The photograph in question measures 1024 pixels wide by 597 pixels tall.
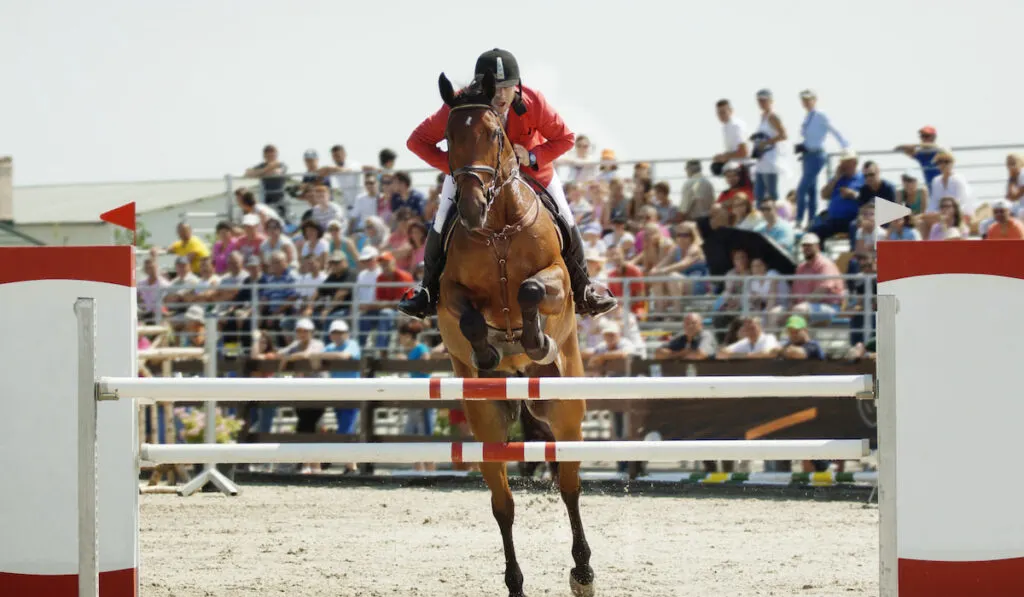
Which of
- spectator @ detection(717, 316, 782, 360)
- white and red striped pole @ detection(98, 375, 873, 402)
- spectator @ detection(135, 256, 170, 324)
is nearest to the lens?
white and red striped pole @ detection(98, 375, 873, 402)

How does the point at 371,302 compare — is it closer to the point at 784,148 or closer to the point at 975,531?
the point at 784,148

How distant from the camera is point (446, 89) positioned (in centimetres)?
623

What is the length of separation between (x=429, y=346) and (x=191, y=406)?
101 inches

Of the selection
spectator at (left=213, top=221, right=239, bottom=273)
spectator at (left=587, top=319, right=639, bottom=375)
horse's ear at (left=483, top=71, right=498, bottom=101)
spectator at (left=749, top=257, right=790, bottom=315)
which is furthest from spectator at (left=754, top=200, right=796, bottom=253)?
horse's ear at (left=483, top=71, right=498, bottom=101)

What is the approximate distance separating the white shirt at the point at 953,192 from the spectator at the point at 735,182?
1949mm

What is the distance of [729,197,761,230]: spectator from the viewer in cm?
1294

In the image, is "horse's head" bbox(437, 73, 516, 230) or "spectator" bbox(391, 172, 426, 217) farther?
"spectator" bbox(391, 172, 426, 217)

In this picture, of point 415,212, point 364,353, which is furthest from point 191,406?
point 415,212

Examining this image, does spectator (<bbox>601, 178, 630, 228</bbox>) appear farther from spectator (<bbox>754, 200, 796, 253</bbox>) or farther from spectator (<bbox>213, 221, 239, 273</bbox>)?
spectator (<bbox>213, 221, 239, 273</bbox>)

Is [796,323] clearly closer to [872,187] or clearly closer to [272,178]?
[872,187]

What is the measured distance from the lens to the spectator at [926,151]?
41.9 feet

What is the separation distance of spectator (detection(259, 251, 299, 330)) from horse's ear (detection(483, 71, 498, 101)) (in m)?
8.51

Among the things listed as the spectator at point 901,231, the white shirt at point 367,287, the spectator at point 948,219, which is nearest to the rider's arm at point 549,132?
the spectator at point 901,231

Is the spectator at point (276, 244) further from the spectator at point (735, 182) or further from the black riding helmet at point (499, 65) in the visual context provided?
the black riding helmet at point (499, 65)
